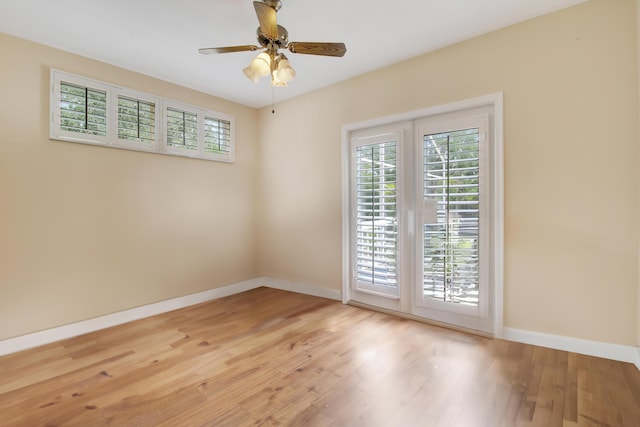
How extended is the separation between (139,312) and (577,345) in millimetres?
3991

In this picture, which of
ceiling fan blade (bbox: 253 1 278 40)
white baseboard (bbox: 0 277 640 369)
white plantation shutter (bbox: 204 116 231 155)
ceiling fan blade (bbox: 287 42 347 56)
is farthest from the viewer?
white plantation shutter (bbox: 204 116 231 155)

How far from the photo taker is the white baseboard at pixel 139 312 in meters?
2.52

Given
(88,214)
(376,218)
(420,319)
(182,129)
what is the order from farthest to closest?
(182,129) < (376,218) < (420,319) < (88,214)

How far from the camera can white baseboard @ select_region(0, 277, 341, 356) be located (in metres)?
2.52

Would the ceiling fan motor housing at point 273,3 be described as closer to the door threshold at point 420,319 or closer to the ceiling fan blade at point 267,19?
the ceiling fan blade at point 267,19

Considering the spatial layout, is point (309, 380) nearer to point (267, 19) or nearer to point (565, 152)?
point (267, 19)

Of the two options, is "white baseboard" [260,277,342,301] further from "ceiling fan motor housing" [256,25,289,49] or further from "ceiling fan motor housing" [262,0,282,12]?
"ceiling fan motor housing" [262,0,282,12]

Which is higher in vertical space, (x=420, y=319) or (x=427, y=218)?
(x=427, y=218)

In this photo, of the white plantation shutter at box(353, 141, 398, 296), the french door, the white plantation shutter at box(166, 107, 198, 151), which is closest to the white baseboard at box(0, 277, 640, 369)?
the french door

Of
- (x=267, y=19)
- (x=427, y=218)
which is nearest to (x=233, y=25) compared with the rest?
(x=267, y=19)

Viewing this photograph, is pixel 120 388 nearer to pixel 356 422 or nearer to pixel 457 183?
pixel 356 422

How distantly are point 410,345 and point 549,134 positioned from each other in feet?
6.59

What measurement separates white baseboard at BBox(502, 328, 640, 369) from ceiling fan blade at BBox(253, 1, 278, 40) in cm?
294

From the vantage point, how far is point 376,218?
10.8ft
